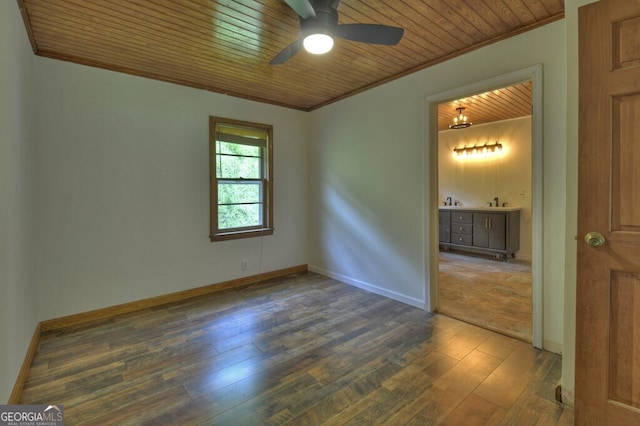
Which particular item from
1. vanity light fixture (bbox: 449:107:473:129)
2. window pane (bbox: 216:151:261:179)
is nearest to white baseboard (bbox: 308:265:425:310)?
window pane (bbox: 216:151:261:179)

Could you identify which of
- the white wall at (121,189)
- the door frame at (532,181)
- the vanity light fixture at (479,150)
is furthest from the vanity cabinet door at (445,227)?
the white wall at (121,189)

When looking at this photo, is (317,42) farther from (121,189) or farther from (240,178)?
(121,189)

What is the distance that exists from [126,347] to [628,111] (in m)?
3.55

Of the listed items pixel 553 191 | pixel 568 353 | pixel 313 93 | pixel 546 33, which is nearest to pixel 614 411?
pixel 568 353

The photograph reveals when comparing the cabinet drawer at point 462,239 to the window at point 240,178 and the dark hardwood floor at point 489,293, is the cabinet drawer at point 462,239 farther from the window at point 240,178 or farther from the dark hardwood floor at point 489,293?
the window at point 240,178

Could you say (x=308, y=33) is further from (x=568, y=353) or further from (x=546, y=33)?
(x=568, y=353)

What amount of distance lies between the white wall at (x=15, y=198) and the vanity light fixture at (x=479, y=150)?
6457 mm

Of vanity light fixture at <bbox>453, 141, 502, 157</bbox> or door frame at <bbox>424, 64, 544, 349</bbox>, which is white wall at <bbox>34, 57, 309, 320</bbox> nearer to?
door frame at <bbox>424, 64, 544, 349</bbox>

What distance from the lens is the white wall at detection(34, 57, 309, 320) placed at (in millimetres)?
2760

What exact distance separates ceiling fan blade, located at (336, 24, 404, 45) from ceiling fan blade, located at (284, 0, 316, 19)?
26cm

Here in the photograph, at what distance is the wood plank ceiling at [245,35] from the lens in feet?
6.84

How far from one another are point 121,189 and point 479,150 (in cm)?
598

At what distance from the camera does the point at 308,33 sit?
6.28 ft

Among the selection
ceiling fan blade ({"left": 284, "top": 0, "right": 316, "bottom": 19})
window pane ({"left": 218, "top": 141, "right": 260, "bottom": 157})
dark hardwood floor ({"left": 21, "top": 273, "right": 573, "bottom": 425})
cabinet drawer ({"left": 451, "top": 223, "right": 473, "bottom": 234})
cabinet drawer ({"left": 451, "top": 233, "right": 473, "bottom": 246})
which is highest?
ceiling fan blade ({"left": 284, "top": 0, "right": 316, "bottom": 19})
